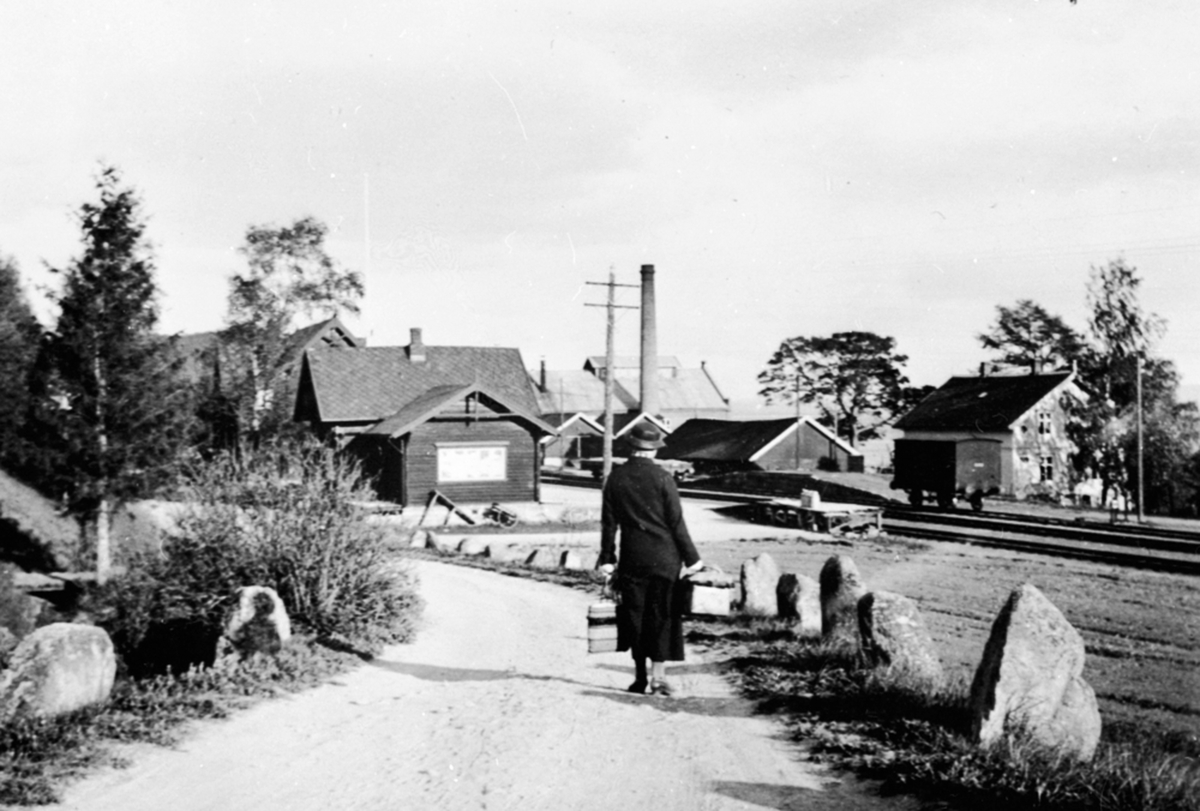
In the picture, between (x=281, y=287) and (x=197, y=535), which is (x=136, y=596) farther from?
(x=281, y=287)

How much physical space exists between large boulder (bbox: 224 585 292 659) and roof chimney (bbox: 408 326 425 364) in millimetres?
37778

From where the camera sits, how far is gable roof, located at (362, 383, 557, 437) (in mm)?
37938

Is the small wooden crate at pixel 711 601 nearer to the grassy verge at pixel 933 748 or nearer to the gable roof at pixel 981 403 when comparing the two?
the grassy verge at pixel 933 748

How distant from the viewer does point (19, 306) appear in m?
40.3

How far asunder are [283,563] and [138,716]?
3.86 meters

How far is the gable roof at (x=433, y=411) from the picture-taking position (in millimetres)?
37938

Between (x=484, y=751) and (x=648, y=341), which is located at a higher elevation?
(x=648, y=341)

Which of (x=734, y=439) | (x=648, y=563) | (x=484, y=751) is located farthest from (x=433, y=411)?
(x=484, y=751)

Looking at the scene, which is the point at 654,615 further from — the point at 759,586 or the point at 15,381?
the point at 15,381

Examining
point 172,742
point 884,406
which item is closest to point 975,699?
point 172,742

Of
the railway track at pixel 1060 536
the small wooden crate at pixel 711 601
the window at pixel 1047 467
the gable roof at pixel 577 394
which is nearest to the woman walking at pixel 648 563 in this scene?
the small wooden crate at pixel 711 601

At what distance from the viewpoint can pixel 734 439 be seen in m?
61.7

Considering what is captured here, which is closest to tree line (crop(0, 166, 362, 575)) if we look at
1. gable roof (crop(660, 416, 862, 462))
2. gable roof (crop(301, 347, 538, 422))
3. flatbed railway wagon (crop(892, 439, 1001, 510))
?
gable roof (crop(301, 347, 538, 422))

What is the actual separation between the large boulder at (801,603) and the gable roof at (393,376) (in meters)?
28.5
